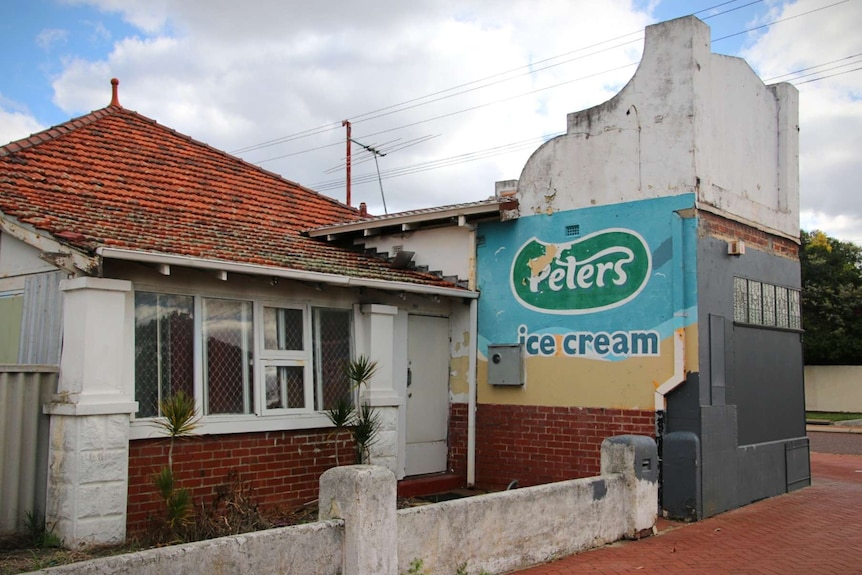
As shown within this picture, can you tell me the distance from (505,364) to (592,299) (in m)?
1.49

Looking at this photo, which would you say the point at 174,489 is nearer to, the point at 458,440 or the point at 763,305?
the point at 458,440

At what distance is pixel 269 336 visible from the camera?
31.0ft

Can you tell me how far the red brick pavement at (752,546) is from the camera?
24.4ft

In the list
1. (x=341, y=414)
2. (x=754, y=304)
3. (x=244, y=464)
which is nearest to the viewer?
(x=244, y=464)

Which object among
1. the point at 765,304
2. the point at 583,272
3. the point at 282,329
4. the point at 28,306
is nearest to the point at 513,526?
the point at 282,329

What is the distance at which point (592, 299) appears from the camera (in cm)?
1028

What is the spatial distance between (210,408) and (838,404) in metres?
27.6

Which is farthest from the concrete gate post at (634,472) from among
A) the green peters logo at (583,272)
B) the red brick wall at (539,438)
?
the green peters logo at (583,272)

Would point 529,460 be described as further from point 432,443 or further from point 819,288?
point 819,288

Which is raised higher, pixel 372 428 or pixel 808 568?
pixel 372 428

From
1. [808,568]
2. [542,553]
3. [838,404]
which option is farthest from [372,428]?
[838,404]

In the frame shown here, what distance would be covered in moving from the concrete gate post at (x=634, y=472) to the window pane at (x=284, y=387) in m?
3.49

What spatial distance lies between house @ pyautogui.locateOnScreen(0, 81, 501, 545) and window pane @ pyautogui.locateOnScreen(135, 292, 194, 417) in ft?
0.05

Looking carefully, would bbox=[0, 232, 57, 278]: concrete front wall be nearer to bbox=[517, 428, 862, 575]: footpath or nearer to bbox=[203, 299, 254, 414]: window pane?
bbox=[203, 299, 254, 414]: window pane
